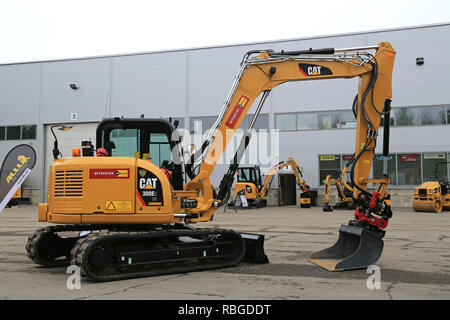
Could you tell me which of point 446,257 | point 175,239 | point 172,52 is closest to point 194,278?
point 175,239

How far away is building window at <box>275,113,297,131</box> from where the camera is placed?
30.7 meters

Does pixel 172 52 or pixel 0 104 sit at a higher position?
pixel 172 52

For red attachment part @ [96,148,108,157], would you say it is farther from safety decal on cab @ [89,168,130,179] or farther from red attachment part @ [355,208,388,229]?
red attachment part @ [355,208,388,229]

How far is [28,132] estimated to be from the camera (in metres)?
35.3

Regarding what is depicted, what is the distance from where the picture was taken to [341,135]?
97.0ft

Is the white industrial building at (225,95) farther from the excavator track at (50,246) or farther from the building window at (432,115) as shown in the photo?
the excavator track at (50,246)

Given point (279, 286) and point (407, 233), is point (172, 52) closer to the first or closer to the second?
point (407, 233)

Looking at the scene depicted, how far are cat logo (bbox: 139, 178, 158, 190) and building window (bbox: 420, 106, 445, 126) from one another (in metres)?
25.3

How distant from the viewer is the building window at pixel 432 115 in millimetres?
27969

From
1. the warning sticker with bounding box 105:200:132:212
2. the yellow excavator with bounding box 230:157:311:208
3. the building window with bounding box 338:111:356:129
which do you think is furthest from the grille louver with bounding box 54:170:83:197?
the building window with bounding box 338:111:356:129

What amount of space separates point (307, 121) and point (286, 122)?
4.60ft

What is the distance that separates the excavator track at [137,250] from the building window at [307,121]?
2303 centimetres

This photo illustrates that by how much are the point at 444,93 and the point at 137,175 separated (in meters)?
26.1
